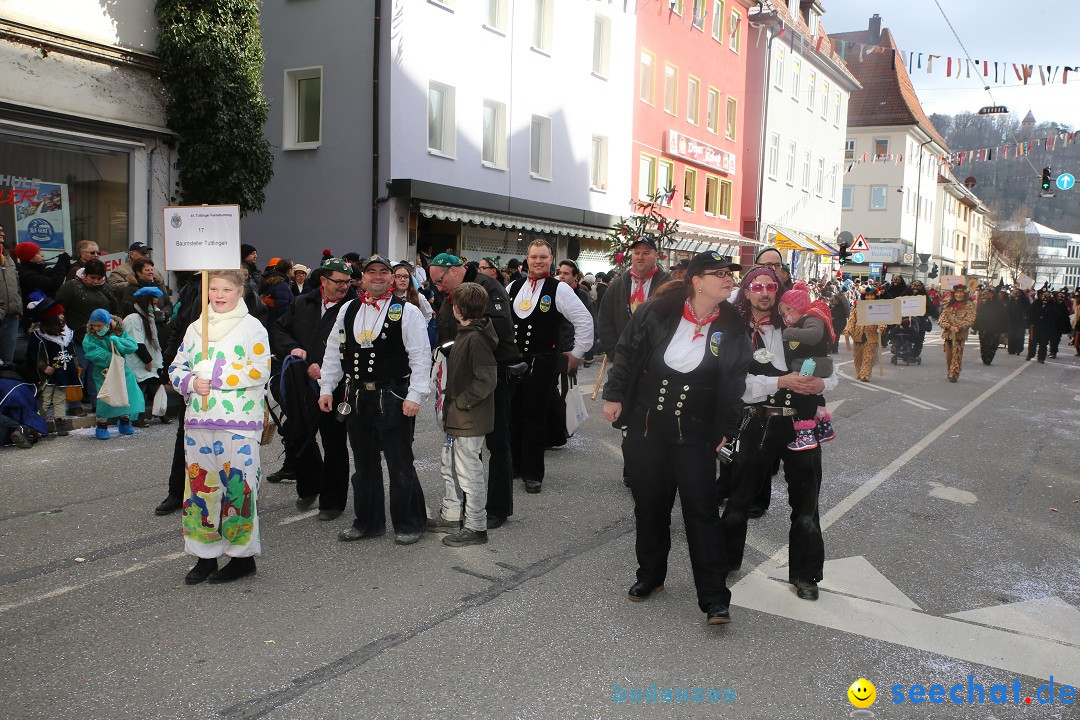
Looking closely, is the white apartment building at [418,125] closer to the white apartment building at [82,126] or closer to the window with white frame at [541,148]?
the window with white frame at [541,148]

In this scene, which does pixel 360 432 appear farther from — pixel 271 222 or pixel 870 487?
pixel 271 222

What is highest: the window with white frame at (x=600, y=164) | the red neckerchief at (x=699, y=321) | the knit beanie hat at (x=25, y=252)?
the window with white frame at (x=600, y=164)

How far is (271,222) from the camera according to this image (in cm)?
2091

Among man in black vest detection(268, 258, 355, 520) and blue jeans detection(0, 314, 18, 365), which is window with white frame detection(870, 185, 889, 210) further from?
man in black vest detection(268, 258, 355, 520)

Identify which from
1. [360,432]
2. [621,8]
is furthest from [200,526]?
[621,8]

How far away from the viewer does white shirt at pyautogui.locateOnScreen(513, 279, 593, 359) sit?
765 cm

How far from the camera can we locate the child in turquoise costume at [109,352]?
9594mm

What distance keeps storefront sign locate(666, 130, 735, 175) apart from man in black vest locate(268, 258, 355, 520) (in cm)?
2547

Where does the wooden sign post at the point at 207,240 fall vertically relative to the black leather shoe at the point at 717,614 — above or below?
above

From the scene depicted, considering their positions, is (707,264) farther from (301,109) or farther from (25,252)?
(301,109)

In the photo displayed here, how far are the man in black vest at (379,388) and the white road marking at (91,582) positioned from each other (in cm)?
109

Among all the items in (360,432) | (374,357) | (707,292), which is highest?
(707,292)

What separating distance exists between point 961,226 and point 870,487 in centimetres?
8628

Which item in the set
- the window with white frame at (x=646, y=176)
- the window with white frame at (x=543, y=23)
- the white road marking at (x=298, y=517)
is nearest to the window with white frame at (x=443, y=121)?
the window with white frame at (x=543, y=23)
